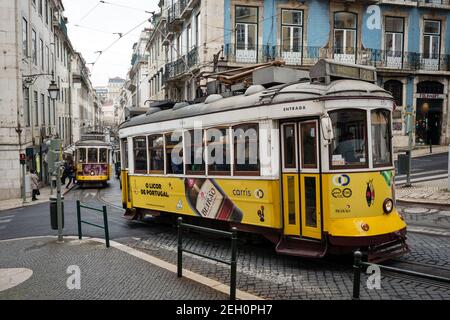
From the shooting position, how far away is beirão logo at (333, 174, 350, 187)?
23.5ft

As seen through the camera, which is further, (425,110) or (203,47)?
(425,110)

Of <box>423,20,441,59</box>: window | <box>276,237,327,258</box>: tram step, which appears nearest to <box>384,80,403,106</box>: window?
<box>423,20,441,59</box>: window

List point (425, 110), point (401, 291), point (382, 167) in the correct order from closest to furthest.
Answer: point (401, 291) → point (382, 167) → point (425, 110)

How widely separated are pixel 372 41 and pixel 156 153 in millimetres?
21166

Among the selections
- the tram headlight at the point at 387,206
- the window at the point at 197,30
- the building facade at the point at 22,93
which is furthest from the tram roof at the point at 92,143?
the tram headlight at the point at 387,206

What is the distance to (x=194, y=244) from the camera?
386 inches

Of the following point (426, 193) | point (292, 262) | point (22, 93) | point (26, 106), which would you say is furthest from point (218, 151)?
point (26, 106)

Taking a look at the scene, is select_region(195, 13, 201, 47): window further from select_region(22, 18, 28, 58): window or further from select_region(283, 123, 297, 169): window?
select_region(283, 123, 297, 169): window

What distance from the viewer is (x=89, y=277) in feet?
24.1

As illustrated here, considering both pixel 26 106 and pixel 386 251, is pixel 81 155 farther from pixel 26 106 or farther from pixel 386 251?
pixel 386 251

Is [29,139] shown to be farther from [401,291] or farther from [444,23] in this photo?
[444,23]

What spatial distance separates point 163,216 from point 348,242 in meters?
6.53

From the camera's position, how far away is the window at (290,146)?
25.1ft

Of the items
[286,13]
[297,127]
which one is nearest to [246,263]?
[297,127]
